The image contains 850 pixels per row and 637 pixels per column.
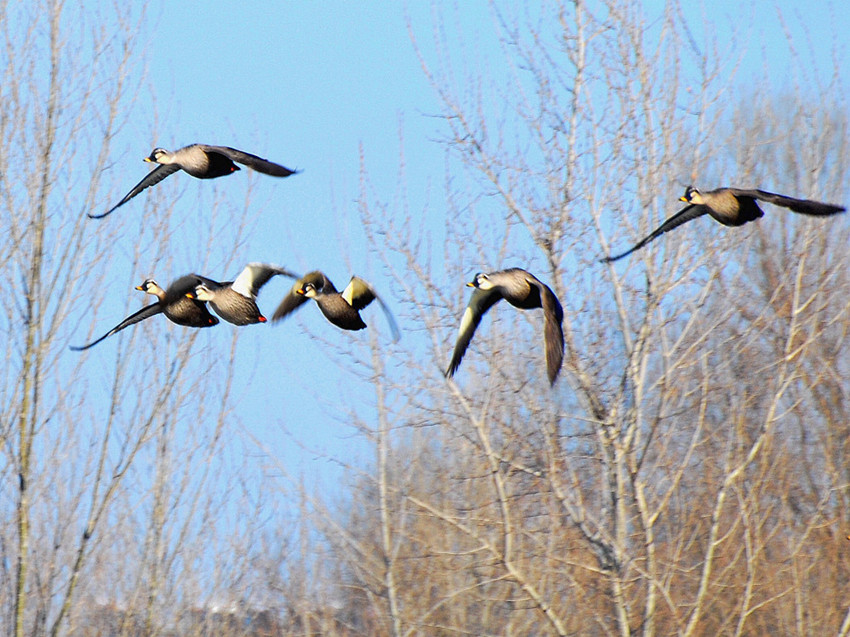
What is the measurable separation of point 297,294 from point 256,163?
1.05 metres

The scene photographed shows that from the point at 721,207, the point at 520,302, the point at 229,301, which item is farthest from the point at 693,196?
the point at 229,301

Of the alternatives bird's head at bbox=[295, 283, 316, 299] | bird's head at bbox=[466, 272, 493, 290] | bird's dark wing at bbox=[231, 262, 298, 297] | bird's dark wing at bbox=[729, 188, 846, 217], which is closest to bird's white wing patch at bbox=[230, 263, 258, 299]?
bird's dark wing at bbox=[231, 262, 298, 297]

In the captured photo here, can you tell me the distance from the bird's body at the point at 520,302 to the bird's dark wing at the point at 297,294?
2.92 feet

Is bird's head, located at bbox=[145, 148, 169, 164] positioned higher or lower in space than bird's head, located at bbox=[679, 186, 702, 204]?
higher

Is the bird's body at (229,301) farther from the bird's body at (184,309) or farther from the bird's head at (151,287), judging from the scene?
the bird's head at (151,287)

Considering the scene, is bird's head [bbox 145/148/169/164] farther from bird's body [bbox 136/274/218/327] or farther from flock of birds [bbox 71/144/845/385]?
bird's body [bbox 136/274/218/327]

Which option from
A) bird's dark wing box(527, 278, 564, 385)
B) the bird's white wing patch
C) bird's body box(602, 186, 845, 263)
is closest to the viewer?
bird's dark wing box(527, 278, 564, 385)

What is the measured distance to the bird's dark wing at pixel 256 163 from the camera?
19.0ft

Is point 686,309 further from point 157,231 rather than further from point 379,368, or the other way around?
point 157,231

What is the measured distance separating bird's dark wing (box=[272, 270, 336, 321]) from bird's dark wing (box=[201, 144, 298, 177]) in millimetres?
712

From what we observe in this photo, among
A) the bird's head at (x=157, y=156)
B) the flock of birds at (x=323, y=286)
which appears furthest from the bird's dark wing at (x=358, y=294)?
the bird's head at (x=157, y=156)

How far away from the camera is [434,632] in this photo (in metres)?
12.0

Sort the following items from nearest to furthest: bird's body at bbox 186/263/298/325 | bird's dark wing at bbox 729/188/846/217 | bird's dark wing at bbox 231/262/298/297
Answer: bird's dark wing at bbox 729/188/846/217 → bird's body at bbox 186/263/298/325 → bird's dark wing at bbox 231/262/298/297

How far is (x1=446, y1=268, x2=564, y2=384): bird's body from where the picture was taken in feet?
18.9
